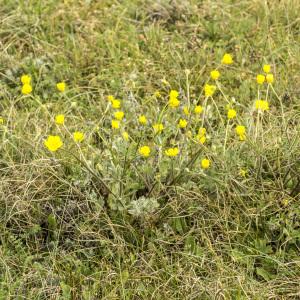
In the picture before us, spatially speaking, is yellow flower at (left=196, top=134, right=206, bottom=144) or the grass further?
yellow flower at (left=196, top=134, right=206, bottom=144)

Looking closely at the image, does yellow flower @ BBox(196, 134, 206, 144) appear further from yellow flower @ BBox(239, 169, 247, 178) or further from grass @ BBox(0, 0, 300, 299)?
yellow flower @ BBox(239, 169, 247, 178)

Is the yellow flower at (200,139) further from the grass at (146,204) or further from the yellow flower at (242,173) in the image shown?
the yellow flower at (242,173)

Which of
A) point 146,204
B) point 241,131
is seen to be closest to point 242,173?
point 241,131

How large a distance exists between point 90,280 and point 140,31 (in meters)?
1.82

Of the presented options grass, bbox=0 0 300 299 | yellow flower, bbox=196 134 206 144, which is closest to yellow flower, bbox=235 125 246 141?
grass, bbox=0 0 300 299

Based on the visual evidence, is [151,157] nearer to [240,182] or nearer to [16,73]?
[240,182]

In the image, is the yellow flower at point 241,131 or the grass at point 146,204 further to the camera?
the yellow flower at point 241,131

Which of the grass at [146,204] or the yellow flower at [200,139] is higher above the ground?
the yellow flower at [200,139]

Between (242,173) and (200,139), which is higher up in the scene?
(200,139)

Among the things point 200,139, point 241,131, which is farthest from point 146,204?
point 241,131

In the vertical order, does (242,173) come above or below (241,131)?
below

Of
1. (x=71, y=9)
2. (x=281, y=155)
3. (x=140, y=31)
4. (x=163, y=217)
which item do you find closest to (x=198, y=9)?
(x=140, y=31)

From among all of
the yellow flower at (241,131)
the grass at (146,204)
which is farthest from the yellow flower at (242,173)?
the yellow flower at (241,131)

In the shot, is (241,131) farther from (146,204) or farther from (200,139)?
(146,204)
